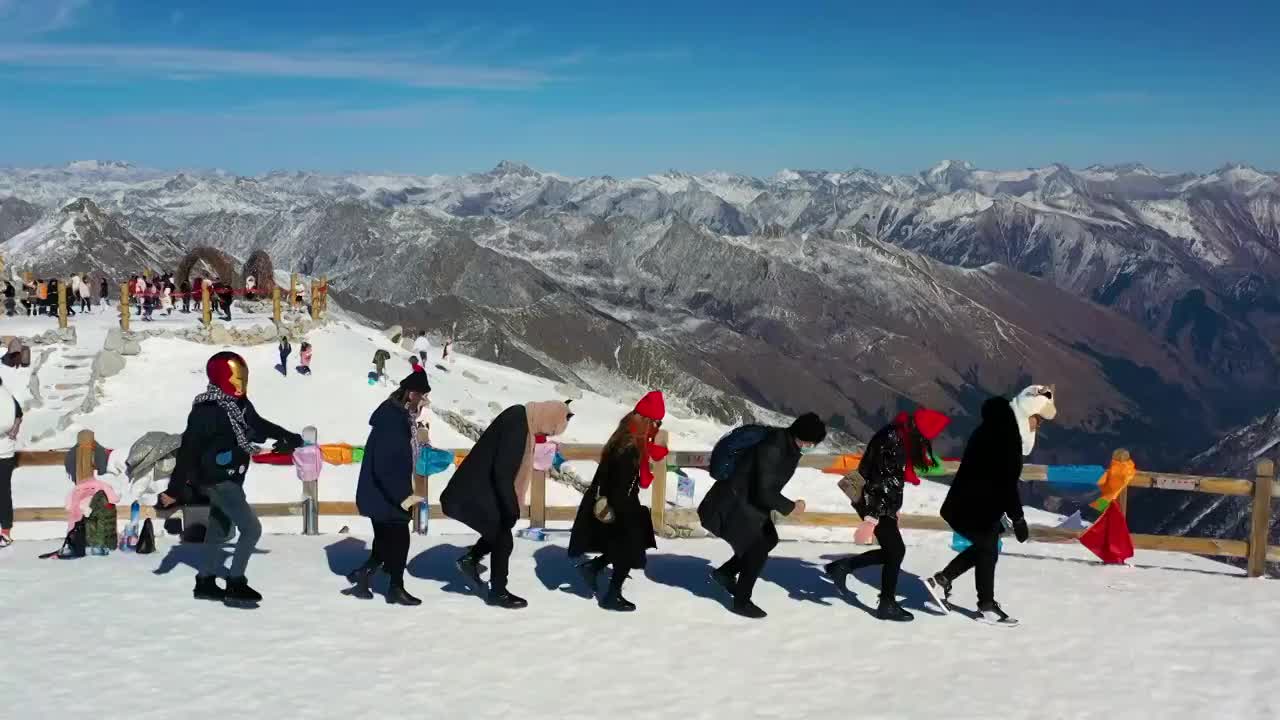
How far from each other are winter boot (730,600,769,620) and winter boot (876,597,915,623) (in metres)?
1.09

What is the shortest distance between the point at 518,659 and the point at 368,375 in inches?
1103

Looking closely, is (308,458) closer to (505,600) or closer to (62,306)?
(505,600)

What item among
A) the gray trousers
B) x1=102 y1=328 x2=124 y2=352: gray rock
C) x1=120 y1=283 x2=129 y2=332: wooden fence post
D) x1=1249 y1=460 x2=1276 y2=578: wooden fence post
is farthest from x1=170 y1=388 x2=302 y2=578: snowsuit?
x1=120 y1=283 x2=129 y2=332: wooden fence post

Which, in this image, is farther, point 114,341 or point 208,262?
point 208,262

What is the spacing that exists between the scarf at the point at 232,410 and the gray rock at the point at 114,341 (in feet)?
85.9

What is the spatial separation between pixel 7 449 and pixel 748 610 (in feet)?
26.0

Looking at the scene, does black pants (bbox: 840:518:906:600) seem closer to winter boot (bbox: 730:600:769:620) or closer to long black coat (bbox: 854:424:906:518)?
long black coat (bbox: 854:424:906:518)

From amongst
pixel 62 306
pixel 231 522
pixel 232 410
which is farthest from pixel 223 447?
pixel 62 306

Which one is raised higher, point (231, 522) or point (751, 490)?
point (751, 490)

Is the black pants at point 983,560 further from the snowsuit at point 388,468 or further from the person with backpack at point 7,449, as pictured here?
the person with backpack at point 7,449

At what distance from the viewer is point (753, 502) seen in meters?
11.1

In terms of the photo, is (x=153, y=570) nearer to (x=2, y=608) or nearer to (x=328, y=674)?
(x=2, y=608)

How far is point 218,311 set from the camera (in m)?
44.1

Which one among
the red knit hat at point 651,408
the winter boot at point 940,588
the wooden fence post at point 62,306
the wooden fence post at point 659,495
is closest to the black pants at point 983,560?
the winter boot at point 940,588
